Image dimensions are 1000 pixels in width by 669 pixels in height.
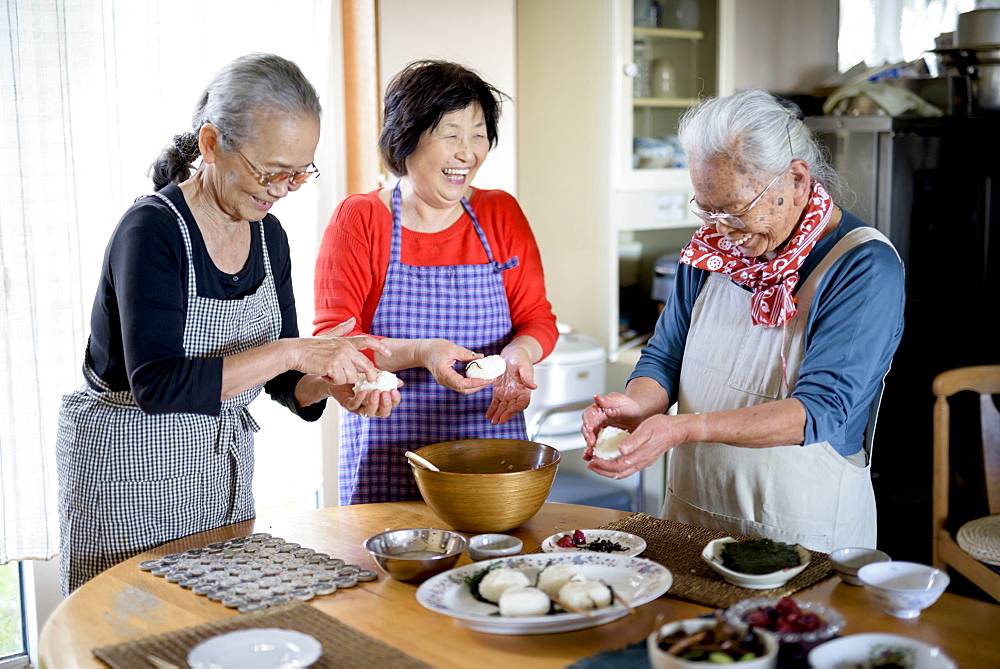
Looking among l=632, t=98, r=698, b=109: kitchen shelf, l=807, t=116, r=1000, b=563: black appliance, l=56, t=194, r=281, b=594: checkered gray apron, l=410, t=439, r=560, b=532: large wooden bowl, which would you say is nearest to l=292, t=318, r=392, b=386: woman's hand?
l=56, t=194, r=281, b=594: checkered gray apron

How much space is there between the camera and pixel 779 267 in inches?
68.3

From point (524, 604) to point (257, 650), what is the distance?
359mm

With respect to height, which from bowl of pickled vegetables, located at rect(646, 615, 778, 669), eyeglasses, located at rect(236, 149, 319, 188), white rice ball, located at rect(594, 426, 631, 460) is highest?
eyeglasses, located at rect(236, 149, 319, 188)

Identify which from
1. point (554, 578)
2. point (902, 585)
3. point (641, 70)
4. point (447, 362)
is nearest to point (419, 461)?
point (447, 362)

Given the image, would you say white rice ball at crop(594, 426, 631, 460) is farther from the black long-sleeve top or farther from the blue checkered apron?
the black long-sleeve top

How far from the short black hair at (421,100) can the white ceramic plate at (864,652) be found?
1.37 metres

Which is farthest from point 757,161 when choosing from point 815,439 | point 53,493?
point 53,493

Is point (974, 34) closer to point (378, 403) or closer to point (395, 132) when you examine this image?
point (395, 132)

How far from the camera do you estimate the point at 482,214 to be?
7.45 ft

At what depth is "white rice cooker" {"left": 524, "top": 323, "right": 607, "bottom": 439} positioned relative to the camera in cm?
326

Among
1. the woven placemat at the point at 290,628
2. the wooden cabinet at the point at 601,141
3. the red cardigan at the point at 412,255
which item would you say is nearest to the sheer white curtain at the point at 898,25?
the wooden cabinet at the point at 601,141

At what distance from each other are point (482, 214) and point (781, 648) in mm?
→ 1286

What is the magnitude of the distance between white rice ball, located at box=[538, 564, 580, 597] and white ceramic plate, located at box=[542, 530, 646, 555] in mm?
158

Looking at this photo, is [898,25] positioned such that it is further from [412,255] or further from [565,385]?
[412,255]
